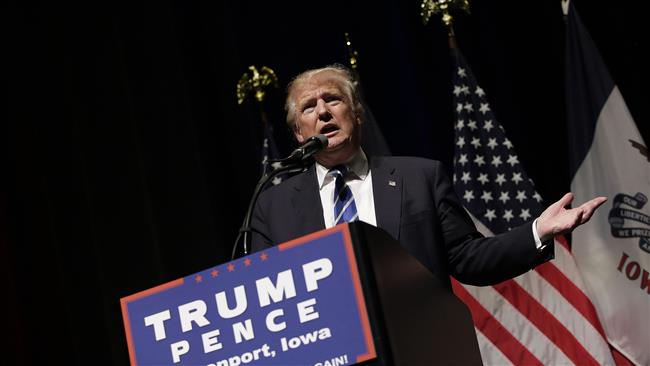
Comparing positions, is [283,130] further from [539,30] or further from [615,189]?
[615,189]

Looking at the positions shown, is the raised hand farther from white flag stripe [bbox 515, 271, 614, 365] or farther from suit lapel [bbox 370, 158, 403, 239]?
white flag stripe [bbox 515, 271, 614, 365]

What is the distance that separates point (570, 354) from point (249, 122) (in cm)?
198

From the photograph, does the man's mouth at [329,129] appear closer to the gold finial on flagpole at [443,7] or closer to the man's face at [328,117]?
the man's face at [328,117]

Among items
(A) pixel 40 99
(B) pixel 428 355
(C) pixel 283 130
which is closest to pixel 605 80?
(C) pixel 283 130

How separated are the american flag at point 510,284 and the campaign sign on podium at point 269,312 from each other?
227 centimetres

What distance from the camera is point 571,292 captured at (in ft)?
11.9

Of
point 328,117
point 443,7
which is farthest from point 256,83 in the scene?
point 328,117

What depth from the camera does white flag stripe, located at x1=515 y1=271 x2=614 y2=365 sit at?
11.5ft

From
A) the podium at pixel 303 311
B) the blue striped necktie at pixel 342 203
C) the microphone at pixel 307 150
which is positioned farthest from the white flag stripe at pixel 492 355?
the podium at pixel 303 311

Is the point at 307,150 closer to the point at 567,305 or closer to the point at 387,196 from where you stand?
the point at 387,196

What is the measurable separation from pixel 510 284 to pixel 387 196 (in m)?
1.65

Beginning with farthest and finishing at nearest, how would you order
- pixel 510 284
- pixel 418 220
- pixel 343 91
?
Result: pixel 510 284
pixel 343 91
pixel 418 220

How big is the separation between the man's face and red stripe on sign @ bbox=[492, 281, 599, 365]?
1504 mm

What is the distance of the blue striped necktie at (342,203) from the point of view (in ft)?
7.20
